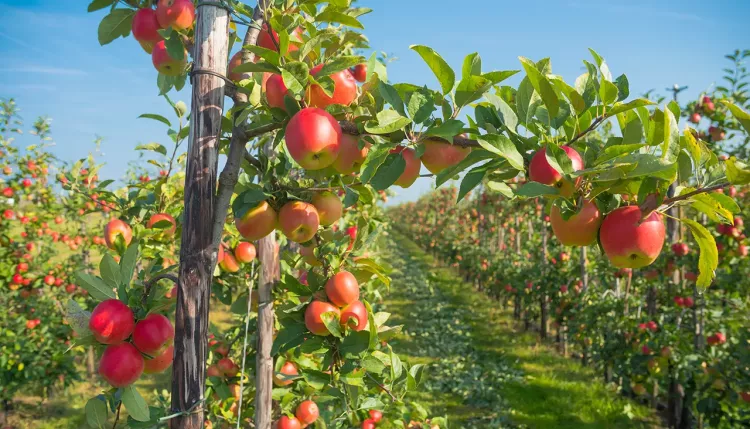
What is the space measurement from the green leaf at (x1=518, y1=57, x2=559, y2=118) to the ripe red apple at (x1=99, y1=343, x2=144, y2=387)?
4.00ft

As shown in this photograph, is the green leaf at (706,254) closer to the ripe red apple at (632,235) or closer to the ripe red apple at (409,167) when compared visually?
the ripe red apple at (632,235)

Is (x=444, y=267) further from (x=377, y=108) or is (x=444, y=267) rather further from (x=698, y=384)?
(x=377, y=108)

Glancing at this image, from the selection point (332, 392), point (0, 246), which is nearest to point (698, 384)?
point (332, 392)

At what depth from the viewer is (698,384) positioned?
4.08 metres

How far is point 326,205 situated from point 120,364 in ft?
2.41

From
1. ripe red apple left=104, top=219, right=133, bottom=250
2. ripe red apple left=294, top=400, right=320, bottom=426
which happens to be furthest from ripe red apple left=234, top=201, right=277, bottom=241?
ripe red apple left=294, top=400, right=320, bottom=426

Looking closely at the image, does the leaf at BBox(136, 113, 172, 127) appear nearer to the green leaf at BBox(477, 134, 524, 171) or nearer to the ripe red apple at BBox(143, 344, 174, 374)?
the ripe red apple at BBox(143, 344, 174, 374)

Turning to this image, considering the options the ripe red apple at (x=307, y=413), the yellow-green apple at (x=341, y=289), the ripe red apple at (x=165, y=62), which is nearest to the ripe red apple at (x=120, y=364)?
the yellow-green apple at (x=341, y=289)

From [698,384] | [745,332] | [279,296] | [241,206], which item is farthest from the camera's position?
[698,384]

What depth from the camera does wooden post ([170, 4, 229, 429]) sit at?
1.12 metres

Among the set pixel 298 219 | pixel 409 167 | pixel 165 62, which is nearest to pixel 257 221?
pixel 298 219

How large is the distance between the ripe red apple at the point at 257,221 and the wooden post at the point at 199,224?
17 centimetres

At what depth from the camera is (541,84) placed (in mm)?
972

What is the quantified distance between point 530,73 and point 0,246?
656cm
